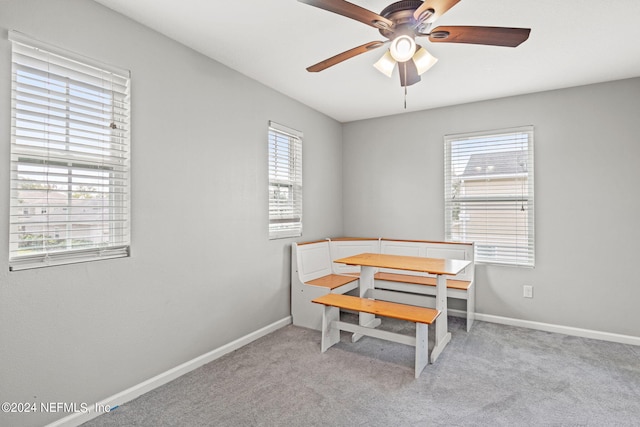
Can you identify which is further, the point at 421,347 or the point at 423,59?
the point at 421,347

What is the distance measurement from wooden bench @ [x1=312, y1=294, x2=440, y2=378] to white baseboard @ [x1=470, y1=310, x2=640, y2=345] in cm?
142

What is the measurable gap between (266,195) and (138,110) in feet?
4.73

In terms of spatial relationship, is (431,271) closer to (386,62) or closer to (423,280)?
(423,280)

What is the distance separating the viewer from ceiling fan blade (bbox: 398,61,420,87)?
2.23m

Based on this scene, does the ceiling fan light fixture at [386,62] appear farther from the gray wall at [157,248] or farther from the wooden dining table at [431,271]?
the wooden dining table at [431,271]

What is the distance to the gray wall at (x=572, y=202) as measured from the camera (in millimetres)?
3229

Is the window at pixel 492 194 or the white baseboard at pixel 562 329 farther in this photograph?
the window at pixel 492 194

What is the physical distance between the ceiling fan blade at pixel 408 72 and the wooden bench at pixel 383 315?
5.94 ft

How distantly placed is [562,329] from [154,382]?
393 cm

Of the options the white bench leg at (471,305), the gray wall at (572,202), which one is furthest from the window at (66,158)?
the gray wall at (572,202)

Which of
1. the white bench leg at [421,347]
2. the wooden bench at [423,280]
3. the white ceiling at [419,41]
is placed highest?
the white ceiling at [419,41]

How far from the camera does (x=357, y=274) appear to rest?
4070 millimetres

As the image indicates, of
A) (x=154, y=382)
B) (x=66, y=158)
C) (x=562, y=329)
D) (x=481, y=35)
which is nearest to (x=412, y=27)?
(x=481, y=35)

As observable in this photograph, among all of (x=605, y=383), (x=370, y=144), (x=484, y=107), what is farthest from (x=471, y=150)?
(x=605, y=383)
